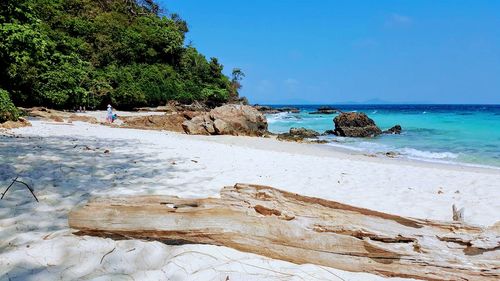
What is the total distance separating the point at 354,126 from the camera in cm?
2667

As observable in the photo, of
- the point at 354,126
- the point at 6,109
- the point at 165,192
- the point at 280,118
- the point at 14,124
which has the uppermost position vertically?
the point at 6,109

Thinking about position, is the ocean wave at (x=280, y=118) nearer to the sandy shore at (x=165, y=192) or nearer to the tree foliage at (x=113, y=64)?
the tree foliage at (x=113, y=64)

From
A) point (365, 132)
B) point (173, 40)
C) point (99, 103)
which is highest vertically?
point (173, 40)

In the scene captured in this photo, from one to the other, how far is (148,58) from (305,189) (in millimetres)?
43207

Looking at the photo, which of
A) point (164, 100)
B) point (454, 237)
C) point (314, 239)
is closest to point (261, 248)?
point (314, 239)

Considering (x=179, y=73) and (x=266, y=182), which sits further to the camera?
Answer: (x=179, y=73)

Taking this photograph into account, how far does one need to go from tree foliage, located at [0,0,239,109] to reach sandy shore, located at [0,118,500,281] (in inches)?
497

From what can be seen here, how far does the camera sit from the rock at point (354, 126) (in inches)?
1011

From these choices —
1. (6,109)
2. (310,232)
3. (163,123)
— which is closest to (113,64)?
(163,123)

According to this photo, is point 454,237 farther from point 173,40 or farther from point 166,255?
point 173,40

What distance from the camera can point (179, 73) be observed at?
48.6 m

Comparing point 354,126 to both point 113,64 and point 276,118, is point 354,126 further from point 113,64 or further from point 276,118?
point 113,64

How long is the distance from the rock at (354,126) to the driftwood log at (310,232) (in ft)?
76.4

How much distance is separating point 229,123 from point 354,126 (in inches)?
457
